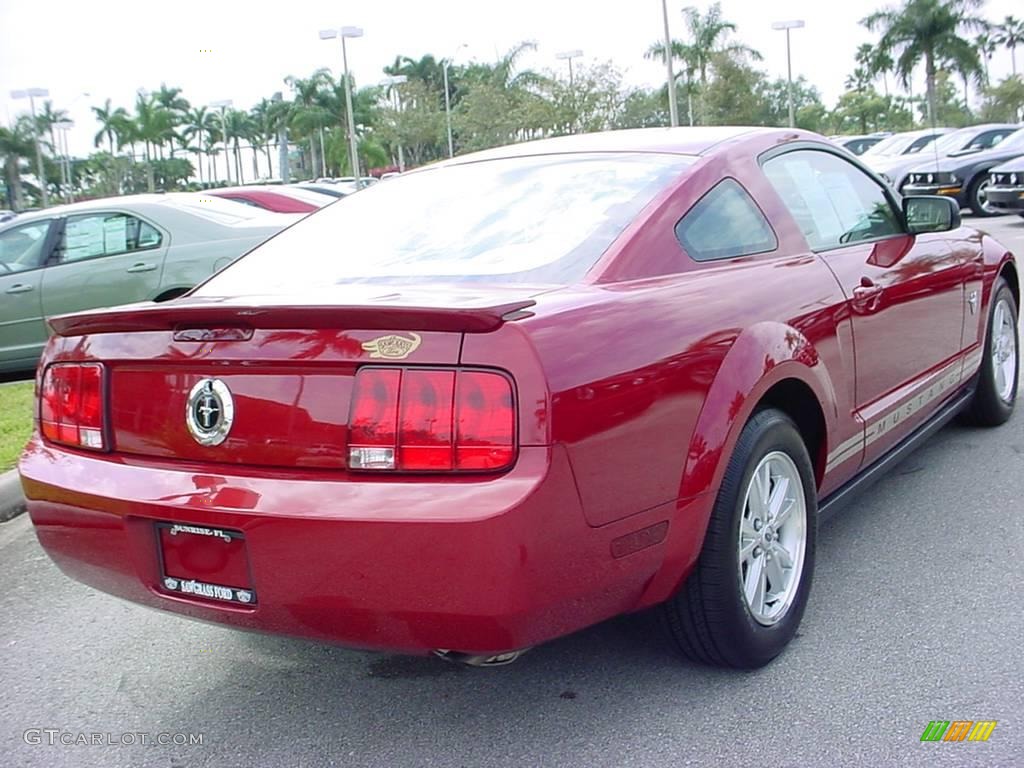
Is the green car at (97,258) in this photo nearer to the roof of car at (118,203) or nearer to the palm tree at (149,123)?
the roof of car at (118,203)

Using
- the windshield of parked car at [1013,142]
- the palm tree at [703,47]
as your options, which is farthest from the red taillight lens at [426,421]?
the palm tree at [703,47]

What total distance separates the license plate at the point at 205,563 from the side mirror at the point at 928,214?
9.81 feet

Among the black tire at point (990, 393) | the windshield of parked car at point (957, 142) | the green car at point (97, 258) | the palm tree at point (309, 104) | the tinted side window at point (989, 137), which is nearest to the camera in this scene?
the black tire at point (990, 393)

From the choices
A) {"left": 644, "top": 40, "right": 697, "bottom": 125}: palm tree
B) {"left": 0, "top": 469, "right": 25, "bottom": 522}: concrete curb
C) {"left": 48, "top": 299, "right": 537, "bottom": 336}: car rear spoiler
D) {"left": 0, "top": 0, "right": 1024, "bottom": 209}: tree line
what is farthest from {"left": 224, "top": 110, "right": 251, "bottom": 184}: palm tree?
{"left": 48, "top": 299, "right": 537, "bottom": 336}: car rear spoiler

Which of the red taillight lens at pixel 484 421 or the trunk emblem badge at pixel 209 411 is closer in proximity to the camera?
the red taillight lens at pixel 484 421

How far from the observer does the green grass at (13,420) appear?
17.7 feet

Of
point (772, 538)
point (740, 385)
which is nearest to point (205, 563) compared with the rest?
point (740, 385)

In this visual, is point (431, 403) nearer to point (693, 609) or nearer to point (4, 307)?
point (693, 609)

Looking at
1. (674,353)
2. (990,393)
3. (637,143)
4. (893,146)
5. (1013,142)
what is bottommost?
(990,393)

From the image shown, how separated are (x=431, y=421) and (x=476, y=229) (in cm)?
106

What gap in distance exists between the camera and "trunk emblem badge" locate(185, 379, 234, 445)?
2.41m

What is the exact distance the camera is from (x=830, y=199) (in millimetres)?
3791

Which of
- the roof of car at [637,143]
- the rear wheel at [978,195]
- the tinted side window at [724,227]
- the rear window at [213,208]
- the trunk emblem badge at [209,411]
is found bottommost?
the trunk emblem badge at [209,411]

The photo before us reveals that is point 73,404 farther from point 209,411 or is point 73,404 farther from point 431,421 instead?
point 431,421
